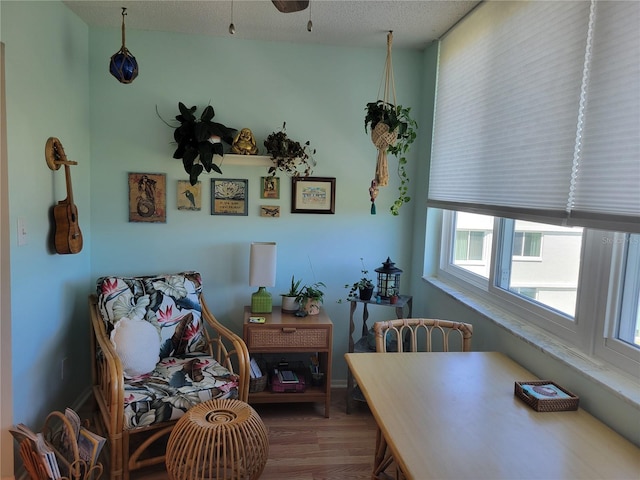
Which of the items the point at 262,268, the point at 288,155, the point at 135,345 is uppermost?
the point at 288,155

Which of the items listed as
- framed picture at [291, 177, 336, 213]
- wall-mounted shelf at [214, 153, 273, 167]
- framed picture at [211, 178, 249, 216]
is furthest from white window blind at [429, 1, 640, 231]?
framed picture at [211, 178, 249, 216]

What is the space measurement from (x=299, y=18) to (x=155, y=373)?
2.20m

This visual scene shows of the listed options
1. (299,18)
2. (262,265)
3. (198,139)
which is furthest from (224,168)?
(299,18)

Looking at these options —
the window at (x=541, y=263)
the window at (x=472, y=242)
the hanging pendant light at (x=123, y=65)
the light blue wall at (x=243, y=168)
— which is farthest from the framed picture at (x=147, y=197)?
the window at (x=541, y=263)

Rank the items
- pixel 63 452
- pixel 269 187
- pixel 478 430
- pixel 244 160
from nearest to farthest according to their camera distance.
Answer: pixel 478 430 → pixel 63 452 → pixel 244 160 → pixel 269 187

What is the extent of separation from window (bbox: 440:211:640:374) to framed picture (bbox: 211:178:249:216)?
1552mm

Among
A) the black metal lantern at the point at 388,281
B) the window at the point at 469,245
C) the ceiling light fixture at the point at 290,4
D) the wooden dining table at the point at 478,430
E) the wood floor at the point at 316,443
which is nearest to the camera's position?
the wooden dining table at the point at 478,430

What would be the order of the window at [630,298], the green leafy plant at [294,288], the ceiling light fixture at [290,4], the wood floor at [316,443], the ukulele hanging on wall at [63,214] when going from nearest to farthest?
1. the ceiling light fixture at [290,4]
2. the window at [630,298]
3. the wood floor at [316,443]
4. the ukulele hanging on wall at [63,214]
5. the green leafy plant at [294,288]

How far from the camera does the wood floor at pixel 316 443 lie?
91.1 inches

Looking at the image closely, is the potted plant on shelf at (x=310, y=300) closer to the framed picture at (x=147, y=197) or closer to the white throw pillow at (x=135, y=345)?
the white throw pillow at (x=135, y=345)

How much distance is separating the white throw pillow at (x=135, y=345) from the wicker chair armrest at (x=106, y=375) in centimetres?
7

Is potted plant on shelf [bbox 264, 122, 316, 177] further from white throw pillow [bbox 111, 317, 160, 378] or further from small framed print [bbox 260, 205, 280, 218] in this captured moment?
white throw pillow [bbox 111, 317, 160, 378]

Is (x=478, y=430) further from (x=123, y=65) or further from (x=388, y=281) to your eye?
(x=123, y=65)

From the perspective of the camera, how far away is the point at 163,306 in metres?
2.68
